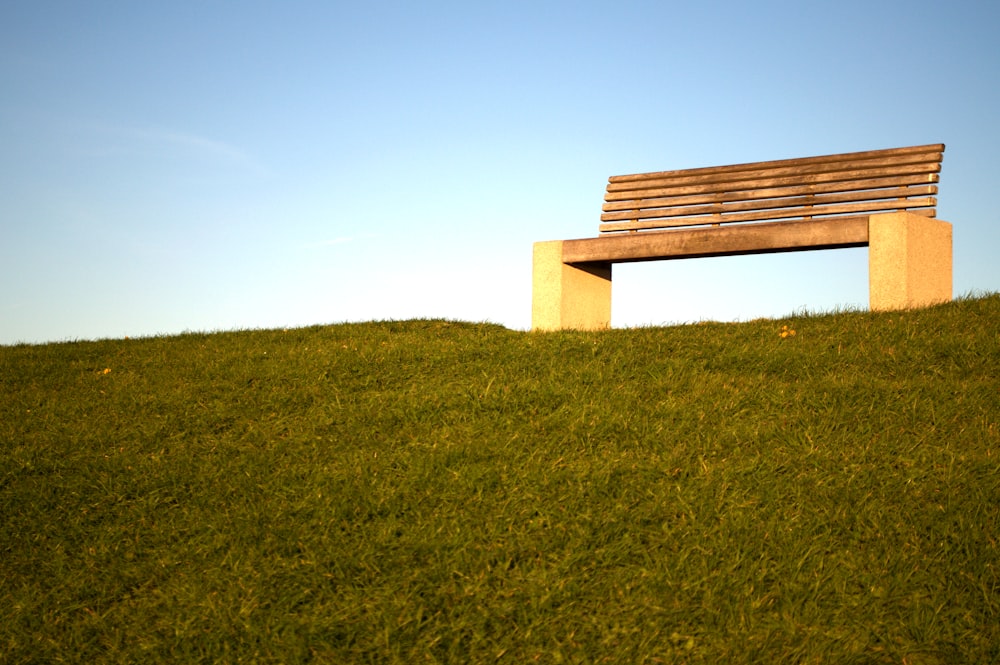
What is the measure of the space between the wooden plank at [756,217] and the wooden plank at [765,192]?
0.20 metres

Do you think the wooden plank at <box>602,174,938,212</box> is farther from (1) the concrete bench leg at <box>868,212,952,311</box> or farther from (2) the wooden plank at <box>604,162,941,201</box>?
(1) the concrete bench leg at <box>868,212,952,311</box>

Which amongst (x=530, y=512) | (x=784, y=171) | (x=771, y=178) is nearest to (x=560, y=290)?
(x=771, y=178)

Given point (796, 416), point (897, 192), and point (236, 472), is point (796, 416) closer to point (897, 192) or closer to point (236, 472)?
point (236, 472)

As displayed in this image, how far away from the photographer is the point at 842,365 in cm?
760

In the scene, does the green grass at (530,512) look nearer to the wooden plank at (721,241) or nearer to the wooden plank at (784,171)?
the wooden plank at (721,241)

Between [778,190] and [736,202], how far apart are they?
498mm

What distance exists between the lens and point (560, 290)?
11688mm

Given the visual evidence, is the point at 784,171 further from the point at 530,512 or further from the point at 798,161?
the point at 530,512

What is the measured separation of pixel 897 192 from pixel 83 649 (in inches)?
361

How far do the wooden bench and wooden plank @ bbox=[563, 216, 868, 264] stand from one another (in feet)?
0.04

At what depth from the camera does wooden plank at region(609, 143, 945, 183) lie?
10258 millimetres

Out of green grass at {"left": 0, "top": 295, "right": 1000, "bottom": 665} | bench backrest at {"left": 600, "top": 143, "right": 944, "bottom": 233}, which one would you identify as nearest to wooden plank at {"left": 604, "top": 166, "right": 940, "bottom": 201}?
bench backrest at {"left": 600, "top": 143, "right": 944, "bottom": 233}

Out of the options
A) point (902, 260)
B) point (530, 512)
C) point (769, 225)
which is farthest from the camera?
point (769, 225)

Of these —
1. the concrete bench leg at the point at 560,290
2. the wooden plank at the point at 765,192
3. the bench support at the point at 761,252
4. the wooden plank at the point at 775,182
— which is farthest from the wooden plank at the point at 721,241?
the wooden plank at the point at 775,182
